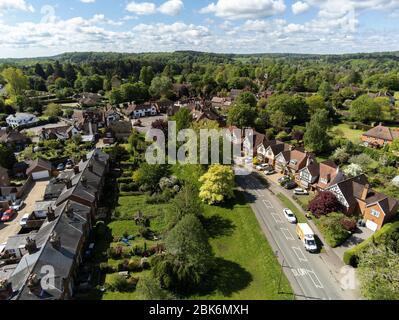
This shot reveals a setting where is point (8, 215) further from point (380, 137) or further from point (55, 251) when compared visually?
point (380, 137)

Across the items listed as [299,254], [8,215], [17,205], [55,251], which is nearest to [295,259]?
[299,254]

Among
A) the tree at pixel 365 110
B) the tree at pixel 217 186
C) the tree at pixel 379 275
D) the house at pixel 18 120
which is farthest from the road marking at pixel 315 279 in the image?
the house at pixel 18 120

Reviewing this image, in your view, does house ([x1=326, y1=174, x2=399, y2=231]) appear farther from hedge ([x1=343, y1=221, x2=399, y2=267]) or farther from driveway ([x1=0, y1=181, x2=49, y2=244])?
driveway ([x1=0, y1=181, x2=49, y2=244])

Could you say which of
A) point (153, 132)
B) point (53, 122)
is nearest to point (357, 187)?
point (153, 132)

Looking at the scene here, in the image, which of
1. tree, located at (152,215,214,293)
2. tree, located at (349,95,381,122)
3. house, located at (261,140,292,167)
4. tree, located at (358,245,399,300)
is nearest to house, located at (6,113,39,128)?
house, located at (261,140,292,167)

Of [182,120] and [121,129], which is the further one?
[121,129]

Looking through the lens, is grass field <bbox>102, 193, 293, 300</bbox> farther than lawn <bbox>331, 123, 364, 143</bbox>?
No
